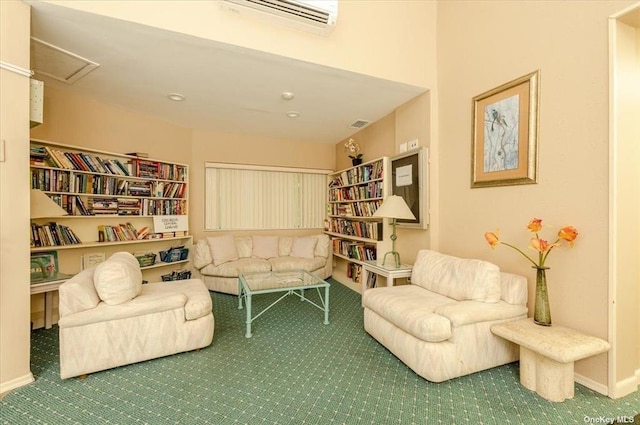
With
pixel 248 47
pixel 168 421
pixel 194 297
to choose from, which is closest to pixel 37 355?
pixel 194 297

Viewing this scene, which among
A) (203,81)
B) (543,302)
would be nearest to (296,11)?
(203,81)

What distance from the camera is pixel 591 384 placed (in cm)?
173

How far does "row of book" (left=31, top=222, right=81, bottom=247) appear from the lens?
2.72m

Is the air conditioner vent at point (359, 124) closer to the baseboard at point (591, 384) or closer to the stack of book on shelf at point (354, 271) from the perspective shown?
the stack of book on shelf at point (354, 271)

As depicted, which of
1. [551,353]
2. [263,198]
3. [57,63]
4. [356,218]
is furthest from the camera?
[263,198]

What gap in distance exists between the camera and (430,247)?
2961 millimetres

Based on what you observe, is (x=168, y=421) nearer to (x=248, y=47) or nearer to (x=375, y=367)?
(x=375, y=367)

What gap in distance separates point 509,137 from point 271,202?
3.71 metres

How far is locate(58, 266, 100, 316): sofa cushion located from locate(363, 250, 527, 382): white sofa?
209 cm

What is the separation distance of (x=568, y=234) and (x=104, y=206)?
4467 mm

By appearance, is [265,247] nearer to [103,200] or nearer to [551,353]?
[103,200]

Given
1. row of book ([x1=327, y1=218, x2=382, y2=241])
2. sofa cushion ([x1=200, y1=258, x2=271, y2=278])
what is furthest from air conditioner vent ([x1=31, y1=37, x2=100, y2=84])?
row of book ([x1=327, y1=218, x2=382, y2=241])

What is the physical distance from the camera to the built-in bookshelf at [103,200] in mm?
2842

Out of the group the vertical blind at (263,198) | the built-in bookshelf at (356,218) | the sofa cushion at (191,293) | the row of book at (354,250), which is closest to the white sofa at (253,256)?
the row of book at (354,250)
